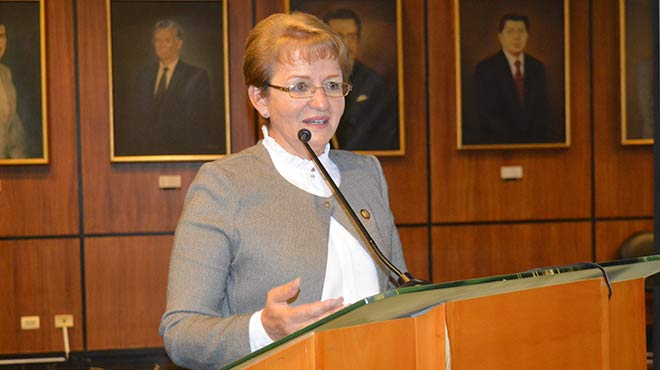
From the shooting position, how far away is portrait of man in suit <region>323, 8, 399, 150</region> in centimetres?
598

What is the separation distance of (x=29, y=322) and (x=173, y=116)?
5.89ft

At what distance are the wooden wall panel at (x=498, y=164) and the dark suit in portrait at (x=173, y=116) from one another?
169cm

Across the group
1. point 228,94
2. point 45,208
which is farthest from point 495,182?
point 45,208

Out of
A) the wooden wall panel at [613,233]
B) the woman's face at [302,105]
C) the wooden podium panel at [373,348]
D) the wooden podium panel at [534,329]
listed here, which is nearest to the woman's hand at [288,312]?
the wooden podium panel at [373,348]

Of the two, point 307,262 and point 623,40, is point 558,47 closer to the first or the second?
point 623,40

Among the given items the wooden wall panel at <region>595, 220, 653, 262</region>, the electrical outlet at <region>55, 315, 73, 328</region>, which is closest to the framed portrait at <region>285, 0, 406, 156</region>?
the wooden wall panel at <region>595, 220, 653, 262</region>

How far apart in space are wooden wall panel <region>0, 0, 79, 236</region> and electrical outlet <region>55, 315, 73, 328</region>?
0.60 meters

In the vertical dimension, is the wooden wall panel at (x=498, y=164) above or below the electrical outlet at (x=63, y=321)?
above

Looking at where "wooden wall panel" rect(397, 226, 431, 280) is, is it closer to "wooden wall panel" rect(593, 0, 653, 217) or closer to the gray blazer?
"wooden wall panel" rect(593, 0, 653, 217)

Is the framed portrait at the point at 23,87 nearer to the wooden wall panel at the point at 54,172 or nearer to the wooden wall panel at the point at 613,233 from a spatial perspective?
the wooden wall panel at the point at 54,172

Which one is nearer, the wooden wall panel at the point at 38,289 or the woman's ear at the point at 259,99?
the woman's ear at the point at 259,99

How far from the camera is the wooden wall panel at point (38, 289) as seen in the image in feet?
19.0

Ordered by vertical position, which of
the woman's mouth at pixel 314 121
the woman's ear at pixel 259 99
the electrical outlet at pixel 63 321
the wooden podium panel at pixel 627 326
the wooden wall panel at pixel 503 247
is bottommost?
the electrical outlet at pixel 63 321

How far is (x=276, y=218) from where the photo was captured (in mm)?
1838
